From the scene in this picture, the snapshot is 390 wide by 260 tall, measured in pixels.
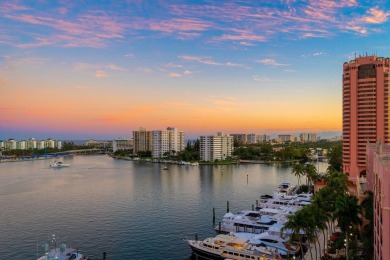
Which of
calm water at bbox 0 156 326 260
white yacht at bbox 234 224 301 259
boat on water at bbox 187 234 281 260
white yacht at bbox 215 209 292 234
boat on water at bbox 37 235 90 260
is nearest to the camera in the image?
boat on water at bbox 37 235 90 260

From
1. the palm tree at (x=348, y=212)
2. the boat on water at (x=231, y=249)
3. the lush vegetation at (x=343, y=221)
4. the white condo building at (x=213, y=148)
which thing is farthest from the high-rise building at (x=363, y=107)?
the white condo building at (x=213, y=148)

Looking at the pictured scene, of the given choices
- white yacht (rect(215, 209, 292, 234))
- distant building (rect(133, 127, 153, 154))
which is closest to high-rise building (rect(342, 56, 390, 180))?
white yacht (rect(215, 209, 292, 234))

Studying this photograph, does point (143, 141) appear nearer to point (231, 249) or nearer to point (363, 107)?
point (363, 107)

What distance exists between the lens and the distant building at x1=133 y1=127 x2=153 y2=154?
157000mm

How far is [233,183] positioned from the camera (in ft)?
212

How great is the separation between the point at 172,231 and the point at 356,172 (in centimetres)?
2744

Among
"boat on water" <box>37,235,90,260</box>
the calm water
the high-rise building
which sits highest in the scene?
the high-rise building

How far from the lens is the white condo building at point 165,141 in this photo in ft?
475

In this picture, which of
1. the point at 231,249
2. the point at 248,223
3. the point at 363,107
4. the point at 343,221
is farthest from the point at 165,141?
the point at 343,221

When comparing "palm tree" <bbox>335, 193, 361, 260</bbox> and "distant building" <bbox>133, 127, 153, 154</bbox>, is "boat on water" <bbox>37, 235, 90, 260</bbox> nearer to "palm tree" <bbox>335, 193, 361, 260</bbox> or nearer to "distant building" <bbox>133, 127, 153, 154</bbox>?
"palm tree" <bbox>335, 193, 361, 260</bbox>

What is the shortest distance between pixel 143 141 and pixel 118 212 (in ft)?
391

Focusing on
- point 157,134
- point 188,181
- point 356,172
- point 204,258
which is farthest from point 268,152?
point 204,258

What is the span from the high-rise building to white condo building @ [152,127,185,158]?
96.4 meters

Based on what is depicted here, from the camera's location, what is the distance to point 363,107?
161ft
